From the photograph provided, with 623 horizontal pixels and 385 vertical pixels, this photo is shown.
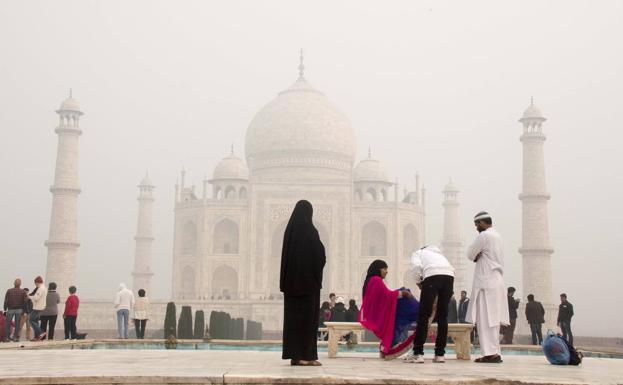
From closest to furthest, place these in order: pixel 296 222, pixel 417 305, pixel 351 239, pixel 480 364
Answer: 1. pixel 296 222
2. pixel 480 364
3. pixel 417 305
4. pixel 351 239

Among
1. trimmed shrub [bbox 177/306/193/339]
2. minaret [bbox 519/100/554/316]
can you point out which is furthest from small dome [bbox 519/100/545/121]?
trimmed shrub [bbox 177/306/193/339]

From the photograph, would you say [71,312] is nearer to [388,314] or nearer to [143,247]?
[388,314]

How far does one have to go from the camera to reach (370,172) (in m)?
38.1

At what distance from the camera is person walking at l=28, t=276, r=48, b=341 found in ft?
43.3

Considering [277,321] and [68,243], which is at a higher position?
[68,243]

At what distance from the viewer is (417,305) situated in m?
7.16

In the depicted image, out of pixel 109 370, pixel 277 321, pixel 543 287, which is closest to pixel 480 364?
pixel 109 370

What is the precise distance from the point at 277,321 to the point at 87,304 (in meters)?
7.02

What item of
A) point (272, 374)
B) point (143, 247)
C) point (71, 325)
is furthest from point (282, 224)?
point (272, 374)

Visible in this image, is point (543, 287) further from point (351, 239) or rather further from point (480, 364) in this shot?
point (480, 364)

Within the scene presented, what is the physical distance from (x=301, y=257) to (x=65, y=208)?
86.3ft

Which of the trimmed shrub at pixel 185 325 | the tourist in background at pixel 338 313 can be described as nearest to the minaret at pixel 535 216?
the trimmed shrub at pixel 185 325

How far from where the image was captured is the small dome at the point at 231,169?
3753 centimetres

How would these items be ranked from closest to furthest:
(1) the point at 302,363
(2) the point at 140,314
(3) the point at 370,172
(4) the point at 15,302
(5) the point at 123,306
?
(1) the point at 302,363
(4) the point at 15,302
(5) the point at 123,306
(2) the point at 140,314
(3) the point at 370,172
